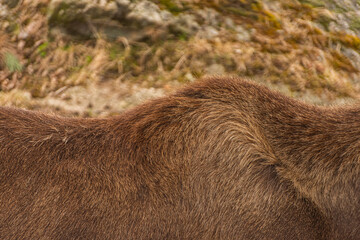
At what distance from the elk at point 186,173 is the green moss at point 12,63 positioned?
6.16 ft

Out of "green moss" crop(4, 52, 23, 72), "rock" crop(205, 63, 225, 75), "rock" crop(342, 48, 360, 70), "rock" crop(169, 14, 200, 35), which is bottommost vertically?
"green moss" crop(4, 52, 23, 72)

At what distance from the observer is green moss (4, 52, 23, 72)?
4.60 metres

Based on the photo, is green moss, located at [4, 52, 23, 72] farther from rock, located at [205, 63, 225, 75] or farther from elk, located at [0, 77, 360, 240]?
rock, located at [205, 63, 225, 75]

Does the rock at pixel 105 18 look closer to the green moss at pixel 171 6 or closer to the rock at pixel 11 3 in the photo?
the green moss at pixel 171 6

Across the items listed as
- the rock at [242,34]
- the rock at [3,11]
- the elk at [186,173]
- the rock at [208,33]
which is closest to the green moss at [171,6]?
the rock at [208,33]

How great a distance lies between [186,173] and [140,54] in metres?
2.31

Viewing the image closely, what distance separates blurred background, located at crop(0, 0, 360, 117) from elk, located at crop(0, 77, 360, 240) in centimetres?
153

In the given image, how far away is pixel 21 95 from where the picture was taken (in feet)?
14.5

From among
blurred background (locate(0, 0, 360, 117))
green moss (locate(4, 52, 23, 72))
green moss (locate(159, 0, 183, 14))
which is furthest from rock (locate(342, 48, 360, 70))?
green moss (locate(4, 52, 23, 72))

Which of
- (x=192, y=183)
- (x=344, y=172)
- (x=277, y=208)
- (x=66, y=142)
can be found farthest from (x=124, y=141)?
(x=344, y=172)

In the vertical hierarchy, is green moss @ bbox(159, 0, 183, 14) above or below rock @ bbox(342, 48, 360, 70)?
above

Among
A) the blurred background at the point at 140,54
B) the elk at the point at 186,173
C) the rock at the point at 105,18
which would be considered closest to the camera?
the elk at the point at 186,173

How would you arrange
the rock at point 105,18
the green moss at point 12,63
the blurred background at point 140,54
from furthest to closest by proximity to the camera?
the rock at point 105,18
the green moss at point 12,63
the blurred background at point 140,54

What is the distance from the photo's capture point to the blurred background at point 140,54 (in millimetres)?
4473
